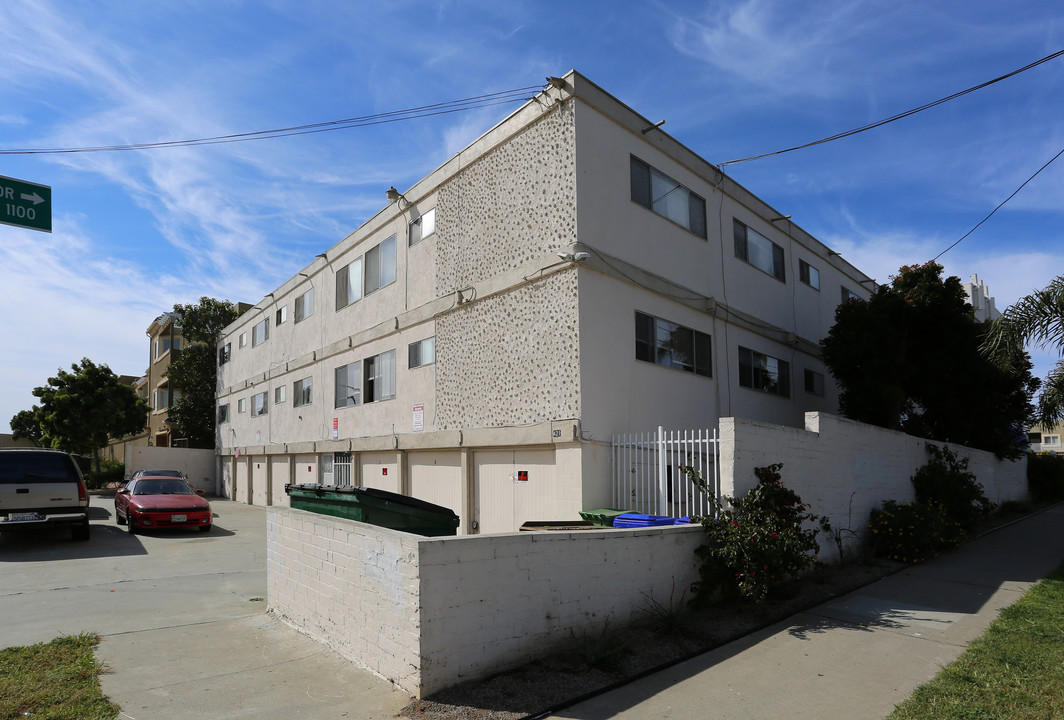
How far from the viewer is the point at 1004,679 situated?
5656 mm

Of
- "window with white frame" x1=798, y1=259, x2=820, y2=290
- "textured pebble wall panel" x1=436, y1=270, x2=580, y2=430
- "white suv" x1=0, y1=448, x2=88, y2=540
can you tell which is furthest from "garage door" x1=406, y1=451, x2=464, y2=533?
"window with white frame" x1=798, y1=259, x2=820, y2=290

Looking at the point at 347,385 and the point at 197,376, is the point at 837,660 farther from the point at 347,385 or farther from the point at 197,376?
the point at 197,376

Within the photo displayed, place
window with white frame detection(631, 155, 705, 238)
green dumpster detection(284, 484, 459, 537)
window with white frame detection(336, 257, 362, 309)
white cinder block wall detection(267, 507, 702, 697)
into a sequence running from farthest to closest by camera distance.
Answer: window with white frame detection(336, 257, 362, 309), window with white frame detection(631, 155, 705, 238), green dumpster detection(284, 484, 459, 537), white cinder block wall detection(267, 507, 702, 697)

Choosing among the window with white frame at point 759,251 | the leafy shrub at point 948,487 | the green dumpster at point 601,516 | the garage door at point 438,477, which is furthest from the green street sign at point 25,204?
the leafy shrub at point 948,487

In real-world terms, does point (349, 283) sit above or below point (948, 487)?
above

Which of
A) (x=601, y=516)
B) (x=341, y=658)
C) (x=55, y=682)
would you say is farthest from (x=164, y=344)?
(x=341, y=658)

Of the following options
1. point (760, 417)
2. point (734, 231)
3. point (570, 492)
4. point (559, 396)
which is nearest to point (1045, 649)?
point (570, 492)

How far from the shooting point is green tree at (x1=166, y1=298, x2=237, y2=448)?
36062 millimetres

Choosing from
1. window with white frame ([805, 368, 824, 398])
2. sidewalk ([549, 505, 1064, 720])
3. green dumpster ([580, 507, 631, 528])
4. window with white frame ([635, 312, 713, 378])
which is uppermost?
window with white frame ([635, 312, 713, 378])

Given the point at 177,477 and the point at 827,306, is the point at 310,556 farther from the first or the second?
the point at 827,306

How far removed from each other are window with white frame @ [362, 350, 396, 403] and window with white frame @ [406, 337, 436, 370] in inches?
36.6

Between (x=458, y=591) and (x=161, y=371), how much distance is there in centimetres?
4477

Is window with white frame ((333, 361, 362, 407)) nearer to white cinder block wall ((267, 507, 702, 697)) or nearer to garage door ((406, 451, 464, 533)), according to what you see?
garage door ((406, 451, 464, 533))

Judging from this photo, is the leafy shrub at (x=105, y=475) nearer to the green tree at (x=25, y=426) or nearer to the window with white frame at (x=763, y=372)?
the green tree at (x=25, y=426)
